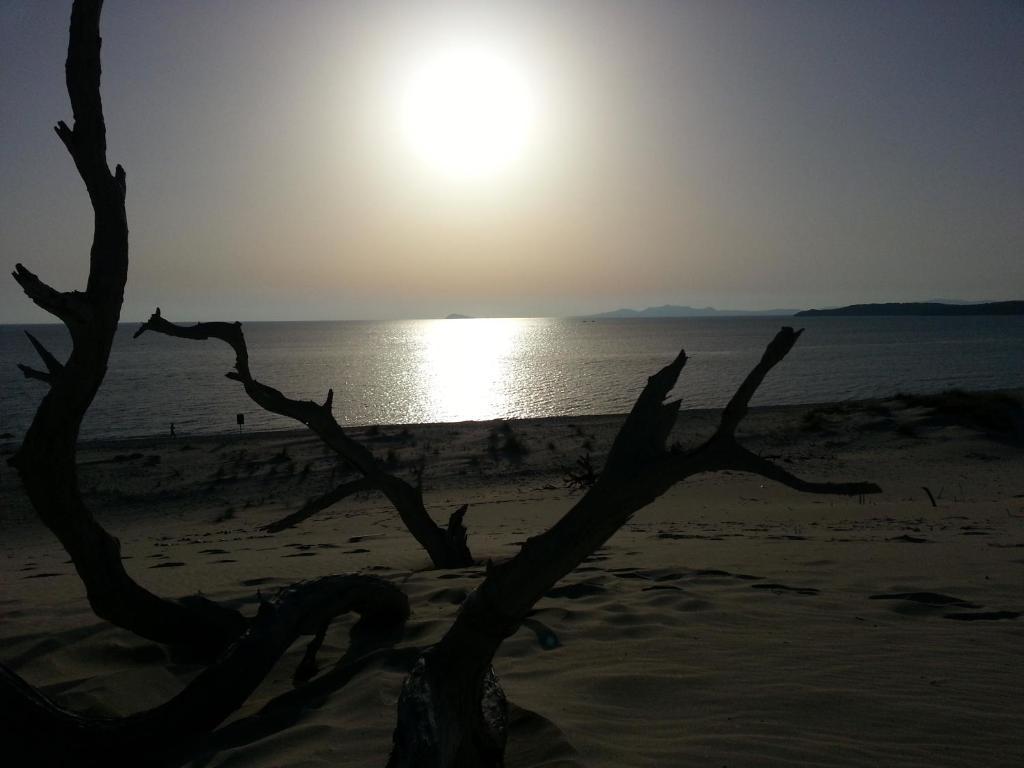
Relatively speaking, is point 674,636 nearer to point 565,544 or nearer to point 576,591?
point 576,591

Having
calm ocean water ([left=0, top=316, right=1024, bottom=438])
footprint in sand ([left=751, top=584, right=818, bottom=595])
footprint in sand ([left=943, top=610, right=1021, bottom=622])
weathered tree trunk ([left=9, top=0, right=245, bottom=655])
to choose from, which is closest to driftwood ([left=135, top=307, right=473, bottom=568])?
weathered tree trunk ([left=9, top=0, right=245, bottom=655])

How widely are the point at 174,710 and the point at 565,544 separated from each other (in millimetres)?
2154

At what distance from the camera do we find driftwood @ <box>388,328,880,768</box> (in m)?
3.10

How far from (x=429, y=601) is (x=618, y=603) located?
1611mm

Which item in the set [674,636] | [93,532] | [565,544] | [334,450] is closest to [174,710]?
[93,532]

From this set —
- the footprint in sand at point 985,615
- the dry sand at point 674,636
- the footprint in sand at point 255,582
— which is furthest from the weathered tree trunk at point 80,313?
the footprint in sand at point 985,615

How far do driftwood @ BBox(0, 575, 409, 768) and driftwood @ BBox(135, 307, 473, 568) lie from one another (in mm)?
1692

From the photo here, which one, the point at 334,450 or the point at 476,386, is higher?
the point at 476,386

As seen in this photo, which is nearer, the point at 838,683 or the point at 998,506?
the point at 838,683

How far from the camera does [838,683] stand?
4230mm

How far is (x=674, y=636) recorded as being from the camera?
527 centimetres

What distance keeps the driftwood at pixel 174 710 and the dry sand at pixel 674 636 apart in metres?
0.17

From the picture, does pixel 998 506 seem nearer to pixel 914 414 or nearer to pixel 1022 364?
pixel 914 414

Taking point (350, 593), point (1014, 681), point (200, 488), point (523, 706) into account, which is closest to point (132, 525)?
point (200, 488)
